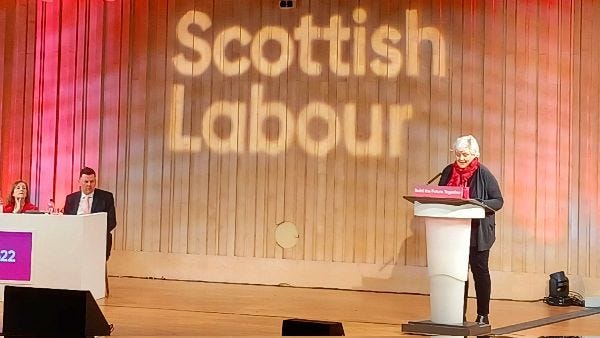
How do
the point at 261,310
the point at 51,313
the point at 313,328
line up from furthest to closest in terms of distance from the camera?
the point at 261,310 < the point at 313,328 < the point at 51,313

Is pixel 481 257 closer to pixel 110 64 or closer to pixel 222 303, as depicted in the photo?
pixel 222 303

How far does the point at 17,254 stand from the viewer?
23.7 feet

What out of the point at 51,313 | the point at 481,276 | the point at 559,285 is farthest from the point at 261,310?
the point at 51,313

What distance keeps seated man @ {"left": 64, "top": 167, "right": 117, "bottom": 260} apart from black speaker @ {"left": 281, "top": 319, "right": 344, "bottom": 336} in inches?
172

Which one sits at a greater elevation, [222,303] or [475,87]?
[475,87]

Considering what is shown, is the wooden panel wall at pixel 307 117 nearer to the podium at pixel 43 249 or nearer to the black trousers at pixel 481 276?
the black trousers at pixel 481 276

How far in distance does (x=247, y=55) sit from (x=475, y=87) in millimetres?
2311

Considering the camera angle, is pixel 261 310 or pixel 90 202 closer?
pixel 261 310

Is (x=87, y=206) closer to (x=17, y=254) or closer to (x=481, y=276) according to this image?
(x=17, y=254)

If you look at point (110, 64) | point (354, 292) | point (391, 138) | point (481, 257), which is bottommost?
point (354, 292)

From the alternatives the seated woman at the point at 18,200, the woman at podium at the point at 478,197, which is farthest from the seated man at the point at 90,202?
the woman at podium at the point at 478,197

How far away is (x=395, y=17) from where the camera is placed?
868cm

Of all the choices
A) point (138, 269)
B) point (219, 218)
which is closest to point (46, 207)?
point (138, 269)

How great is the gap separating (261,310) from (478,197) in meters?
2.00
